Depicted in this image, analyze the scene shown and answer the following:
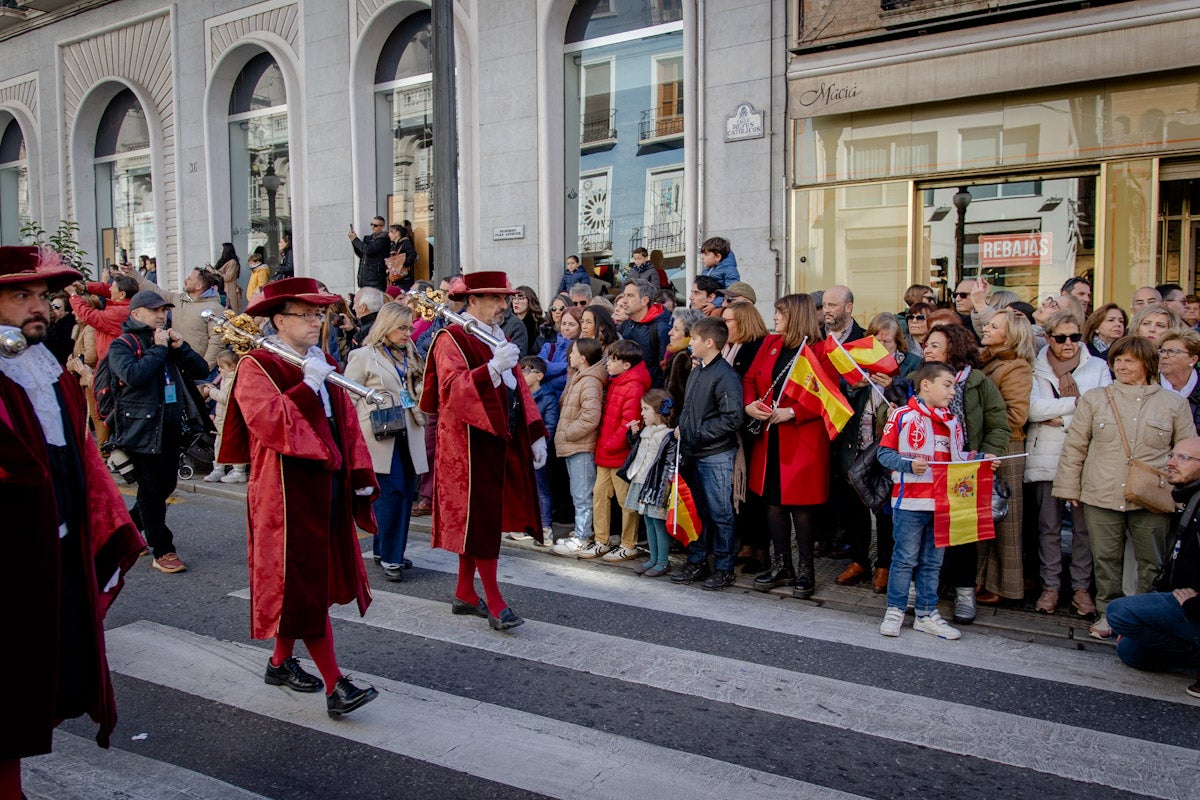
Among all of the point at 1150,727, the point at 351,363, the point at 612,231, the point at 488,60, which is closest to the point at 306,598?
the point at 351,363

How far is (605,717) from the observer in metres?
4.45

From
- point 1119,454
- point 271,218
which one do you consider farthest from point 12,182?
point 1119,454

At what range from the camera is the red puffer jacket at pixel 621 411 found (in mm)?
7383

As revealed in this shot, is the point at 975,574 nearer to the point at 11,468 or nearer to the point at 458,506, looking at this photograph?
the point at 458,506

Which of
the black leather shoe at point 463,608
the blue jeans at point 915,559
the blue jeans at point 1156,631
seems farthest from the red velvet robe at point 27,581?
the blue jeans at point 1156,631

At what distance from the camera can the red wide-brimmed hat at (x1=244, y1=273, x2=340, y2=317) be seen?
443 cm

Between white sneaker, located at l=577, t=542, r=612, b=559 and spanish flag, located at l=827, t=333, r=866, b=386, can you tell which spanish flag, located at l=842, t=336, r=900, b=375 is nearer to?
spanish flag, located at l=827, t=333, r=866, b=386

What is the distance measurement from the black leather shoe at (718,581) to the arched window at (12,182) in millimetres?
23751

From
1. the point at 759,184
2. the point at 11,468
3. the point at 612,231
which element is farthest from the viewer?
the point at 612,231

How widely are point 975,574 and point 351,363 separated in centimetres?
454

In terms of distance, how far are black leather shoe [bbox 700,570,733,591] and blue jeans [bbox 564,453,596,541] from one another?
1.32 metres

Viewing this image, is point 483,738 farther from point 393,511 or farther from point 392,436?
point 392,436

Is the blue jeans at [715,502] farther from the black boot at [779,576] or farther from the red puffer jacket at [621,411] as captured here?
the red puffer jacket at [621,411]

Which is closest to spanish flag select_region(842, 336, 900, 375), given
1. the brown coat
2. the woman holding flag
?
the woman holding flag
